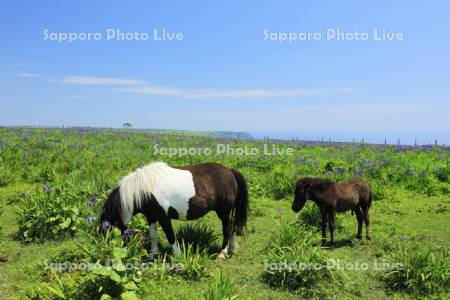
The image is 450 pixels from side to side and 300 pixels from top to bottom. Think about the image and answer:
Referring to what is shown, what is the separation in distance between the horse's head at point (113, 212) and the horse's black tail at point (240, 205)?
2.52 metres

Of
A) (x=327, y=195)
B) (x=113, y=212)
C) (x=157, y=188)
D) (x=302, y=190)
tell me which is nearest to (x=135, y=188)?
(x=157, y=188)

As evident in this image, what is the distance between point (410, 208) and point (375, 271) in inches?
219

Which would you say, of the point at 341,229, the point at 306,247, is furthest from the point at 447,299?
the point at 341,229

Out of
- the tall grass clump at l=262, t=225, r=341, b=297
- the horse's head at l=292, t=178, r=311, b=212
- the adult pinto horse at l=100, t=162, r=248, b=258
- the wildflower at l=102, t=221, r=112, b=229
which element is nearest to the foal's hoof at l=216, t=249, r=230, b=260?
the adult pinto horse at l=100, t=162, r=248, b=258

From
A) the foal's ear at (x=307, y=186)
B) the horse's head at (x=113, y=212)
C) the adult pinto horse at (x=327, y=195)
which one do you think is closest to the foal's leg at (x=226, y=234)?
the adult pinto horse at (x=327, y=195)

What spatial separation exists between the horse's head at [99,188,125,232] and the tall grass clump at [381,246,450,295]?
4.97 metres

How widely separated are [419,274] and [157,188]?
480cm

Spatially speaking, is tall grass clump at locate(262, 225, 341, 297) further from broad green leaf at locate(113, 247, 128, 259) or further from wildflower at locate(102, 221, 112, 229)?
wildflower at locate(102, 221, 112, 229)

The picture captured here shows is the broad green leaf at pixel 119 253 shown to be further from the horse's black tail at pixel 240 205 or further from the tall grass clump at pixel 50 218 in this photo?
the horse's black tail at pixel 240 205

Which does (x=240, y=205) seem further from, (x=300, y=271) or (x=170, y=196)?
(x=300, y=271)

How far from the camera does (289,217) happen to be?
10.2m

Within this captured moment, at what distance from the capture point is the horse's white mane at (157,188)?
6422mm

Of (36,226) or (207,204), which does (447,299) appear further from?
(36,226)

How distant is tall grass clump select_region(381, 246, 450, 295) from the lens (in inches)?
224
